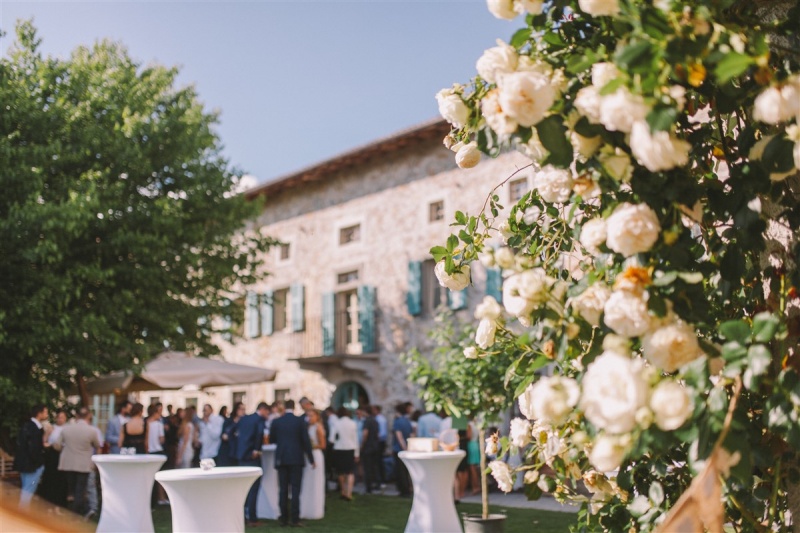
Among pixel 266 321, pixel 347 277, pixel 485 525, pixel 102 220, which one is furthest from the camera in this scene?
pixel 266 321

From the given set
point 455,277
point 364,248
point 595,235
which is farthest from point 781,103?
point 364,248

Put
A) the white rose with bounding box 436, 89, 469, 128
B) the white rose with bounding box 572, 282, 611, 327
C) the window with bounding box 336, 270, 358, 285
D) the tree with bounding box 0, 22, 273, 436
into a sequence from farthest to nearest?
the window with bounding box 336, 270, 358, 285
the tree with bounding box 0, 22, 273, 436
the white rose with bounding box 436, 89, 469, 128
the white rose with bounding box 572, 282, 611, 327

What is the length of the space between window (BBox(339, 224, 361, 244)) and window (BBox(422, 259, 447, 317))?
8.25 feet

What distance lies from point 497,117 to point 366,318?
19103 millimetres

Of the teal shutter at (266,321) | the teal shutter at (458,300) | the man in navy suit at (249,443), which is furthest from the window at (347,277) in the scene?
the man in navy suit at (249,443)

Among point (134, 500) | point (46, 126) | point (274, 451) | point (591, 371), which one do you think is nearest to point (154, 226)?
point (46, 126)

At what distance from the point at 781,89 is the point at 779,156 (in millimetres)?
173

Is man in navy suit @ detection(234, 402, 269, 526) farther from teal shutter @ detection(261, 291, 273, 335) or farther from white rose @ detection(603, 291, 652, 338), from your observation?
teal shutter @ detection(261, 291, 273, 335)

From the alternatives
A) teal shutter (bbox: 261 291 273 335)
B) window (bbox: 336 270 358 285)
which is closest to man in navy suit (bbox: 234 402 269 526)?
window (bbox: 336 270 358 285)

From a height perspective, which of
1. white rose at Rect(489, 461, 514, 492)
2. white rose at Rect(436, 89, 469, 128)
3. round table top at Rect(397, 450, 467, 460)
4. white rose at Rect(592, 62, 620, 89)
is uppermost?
white rose at Rect(436, 89, 469, 128)

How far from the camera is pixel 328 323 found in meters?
21.8

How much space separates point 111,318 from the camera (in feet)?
49.7

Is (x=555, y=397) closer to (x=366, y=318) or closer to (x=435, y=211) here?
(x=435, y=211)

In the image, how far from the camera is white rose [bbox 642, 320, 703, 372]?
6.44ft
